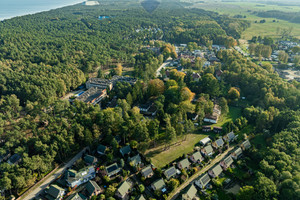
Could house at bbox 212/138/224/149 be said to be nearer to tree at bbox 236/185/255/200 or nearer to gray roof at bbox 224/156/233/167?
gray roof at bbox 224/156/233/167

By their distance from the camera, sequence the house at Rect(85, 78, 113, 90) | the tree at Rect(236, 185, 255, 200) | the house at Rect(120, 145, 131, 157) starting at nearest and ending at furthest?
the tree at Rect(236, 185, 255, 200) → the house at Rect(120, 145, 131, 157) → the house at Rect(85, 78, 113, 90)

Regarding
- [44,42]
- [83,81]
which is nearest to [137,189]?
[83,81]

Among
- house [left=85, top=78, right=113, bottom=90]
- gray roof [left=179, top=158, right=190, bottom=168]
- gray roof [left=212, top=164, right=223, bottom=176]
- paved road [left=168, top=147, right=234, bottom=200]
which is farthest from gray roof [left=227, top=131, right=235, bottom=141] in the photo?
house [left=85, top=78, right=113, bottom=90]

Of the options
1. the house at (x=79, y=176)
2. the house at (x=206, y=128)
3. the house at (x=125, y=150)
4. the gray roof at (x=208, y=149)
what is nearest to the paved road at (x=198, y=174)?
the gray roof at (x=208, y=149)

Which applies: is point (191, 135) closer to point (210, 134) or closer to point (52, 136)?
point (210, 134)

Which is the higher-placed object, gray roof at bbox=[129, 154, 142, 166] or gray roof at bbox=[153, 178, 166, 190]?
gray roof at bbox=[129, 154, 142, 166]

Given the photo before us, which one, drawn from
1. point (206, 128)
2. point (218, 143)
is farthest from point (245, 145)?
point (206, 128)

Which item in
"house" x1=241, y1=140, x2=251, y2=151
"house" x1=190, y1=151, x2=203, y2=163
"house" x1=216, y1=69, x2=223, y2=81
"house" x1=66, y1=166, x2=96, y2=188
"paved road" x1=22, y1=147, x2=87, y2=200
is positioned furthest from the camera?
"house" x1=216, y1=69, x2=223, y2=81
